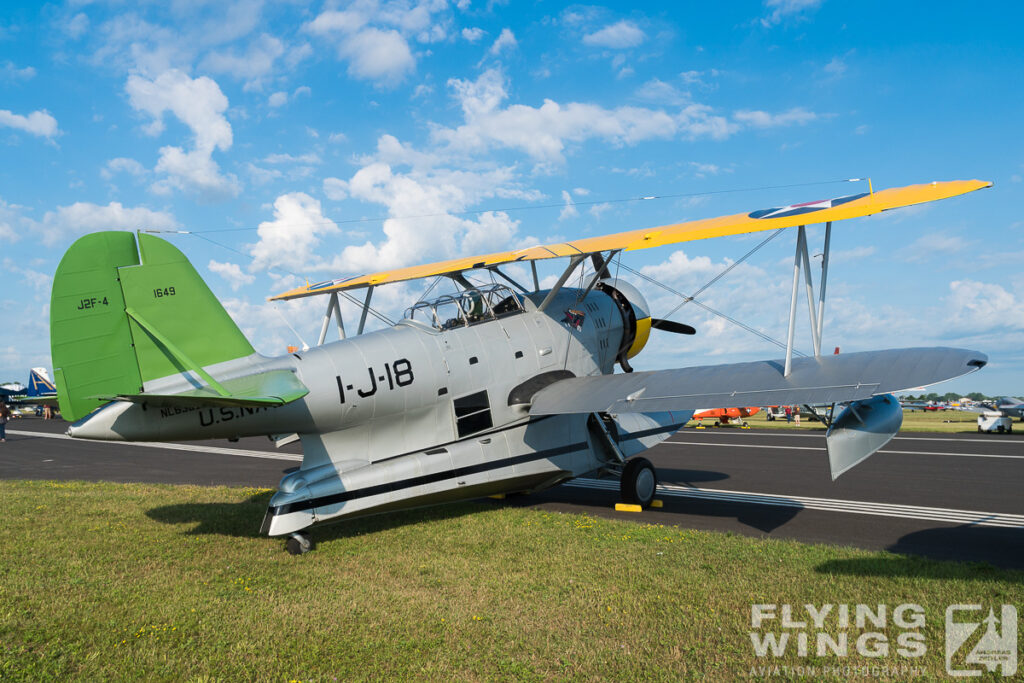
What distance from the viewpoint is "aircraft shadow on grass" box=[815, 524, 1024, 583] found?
674 cm

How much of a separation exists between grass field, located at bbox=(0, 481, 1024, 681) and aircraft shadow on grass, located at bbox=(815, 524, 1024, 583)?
0.16 feet

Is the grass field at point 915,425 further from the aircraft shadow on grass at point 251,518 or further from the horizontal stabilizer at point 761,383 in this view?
Result: the aircraft shadow on grass at point 251,518

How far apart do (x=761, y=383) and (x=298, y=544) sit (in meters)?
6.58

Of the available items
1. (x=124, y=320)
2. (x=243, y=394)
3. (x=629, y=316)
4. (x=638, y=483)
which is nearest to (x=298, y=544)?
(x=243, y=394)

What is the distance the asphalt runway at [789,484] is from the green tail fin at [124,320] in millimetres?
3262

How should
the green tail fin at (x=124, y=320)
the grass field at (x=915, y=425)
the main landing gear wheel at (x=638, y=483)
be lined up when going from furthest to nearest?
the grass field at (x=915, y=425) → the main landing gear wheel at (x=638, y=483) → the green tail fin at (x=124, y=320)

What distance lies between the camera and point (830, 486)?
13.7 metres

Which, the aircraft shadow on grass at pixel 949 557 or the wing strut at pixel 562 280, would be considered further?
the wing strut at pixel 562 280

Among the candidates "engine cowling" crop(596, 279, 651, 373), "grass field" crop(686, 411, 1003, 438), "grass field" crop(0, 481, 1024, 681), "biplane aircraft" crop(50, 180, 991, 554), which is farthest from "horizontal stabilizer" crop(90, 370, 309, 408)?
"grass field" crop(686, 411, 1003, 438)

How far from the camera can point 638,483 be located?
11211 millimetres

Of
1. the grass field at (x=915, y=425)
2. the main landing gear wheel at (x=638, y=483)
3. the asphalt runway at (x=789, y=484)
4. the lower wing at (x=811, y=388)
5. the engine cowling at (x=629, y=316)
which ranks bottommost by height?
the grass field at (x=915, y=425)

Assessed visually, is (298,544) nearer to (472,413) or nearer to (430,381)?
(430,381)

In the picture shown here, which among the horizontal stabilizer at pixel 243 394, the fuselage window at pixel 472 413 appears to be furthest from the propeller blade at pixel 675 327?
the horizontal stabilizer at pixel 243 394

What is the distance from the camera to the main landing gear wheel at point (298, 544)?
7980 millimetres
